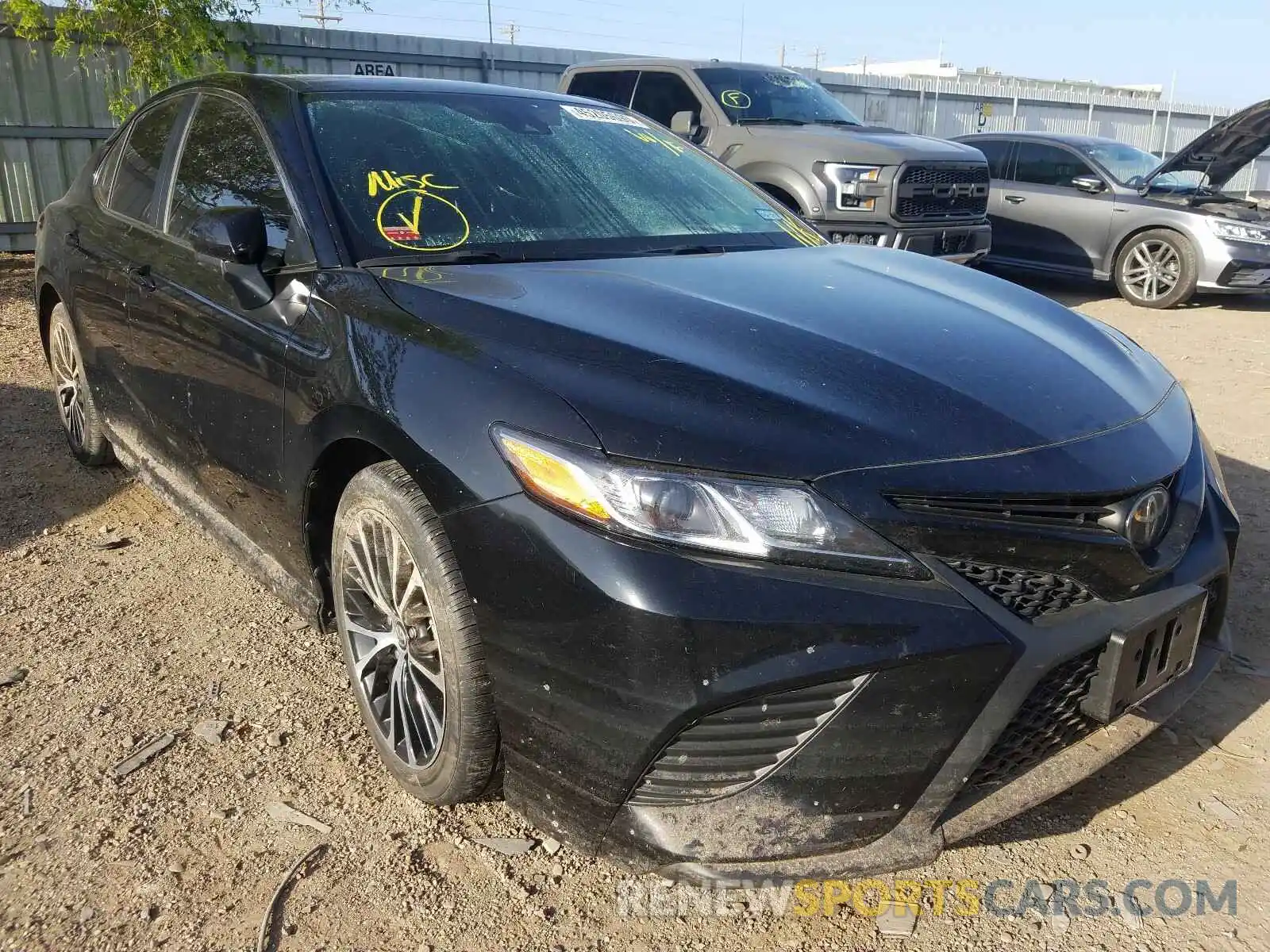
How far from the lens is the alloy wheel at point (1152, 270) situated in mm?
8984

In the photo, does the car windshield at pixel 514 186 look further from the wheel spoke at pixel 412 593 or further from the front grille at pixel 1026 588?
the front grille at pixel 1026 588

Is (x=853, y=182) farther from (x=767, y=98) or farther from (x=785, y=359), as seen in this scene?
(x=785, y=359)

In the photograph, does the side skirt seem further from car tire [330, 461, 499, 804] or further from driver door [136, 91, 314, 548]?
car tire [330, 461, 499, 804]

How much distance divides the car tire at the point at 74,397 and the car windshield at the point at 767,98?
5601 mm

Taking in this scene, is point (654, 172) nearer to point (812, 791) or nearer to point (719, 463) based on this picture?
point (719, 463)

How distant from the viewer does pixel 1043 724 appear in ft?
6.19

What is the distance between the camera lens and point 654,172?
10.7 ft

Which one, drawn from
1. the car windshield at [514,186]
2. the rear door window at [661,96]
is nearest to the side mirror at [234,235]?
the car windshield at [514,186]

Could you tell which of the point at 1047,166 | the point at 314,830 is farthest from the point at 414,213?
the point at 1047,166

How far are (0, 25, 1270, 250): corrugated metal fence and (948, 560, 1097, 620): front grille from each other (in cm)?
1086

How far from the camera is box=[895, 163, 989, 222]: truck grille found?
302 inches

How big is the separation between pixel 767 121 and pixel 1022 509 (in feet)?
23.6

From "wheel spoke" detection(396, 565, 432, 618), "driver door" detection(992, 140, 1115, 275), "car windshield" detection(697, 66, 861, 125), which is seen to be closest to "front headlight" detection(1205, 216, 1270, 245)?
"driver door" detection(992, 140, 1115, 275)

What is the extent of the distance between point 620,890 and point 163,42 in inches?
362
